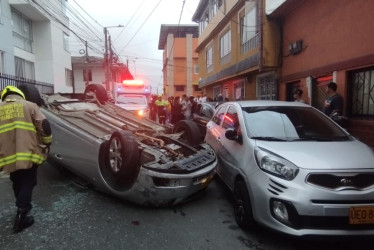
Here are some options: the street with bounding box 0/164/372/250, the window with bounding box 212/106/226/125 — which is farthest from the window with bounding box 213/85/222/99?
the street with bounding box 0/164/372/250

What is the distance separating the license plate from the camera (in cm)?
282

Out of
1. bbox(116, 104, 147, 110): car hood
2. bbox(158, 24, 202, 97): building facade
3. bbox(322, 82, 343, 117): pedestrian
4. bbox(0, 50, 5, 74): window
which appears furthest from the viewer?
bbox(158, 24, 202, 97): building facade

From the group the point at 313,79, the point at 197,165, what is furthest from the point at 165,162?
the point at 313,79

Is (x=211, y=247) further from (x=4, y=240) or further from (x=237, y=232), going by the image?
(x=4, y=240)

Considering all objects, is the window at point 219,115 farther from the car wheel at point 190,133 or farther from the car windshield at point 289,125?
the car windshield at point 289,125

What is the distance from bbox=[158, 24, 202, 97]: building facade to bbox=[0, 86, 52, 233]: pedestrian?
3708cm

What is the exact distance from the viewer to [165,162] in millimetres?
4203

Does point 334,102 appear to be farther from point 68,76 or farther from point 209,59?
point 68,76

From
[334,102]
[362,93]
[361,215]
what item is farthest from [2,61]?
[361,215]

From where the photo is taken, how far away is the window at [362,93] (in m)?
6.62

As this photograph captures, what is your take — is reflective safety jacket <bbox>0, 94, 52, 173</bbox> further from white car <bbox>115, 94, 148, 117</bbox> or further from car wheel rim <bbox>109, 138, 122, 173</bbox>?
white car <bbox>115, 94, 148, 117</bbox>

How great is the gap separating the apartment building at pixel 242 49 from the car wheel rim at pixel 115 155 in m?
8.22

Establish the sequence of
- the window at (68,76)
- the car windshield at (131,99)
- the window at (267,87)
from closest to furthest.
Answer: the window at (267,87) < the car windshield at (131,99) < the window at (68,76)

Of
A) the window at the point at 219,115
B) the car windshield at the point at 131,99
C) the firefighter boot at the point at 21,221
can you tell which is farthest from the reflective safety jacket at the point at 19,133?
the car windshield at the point at 131,99
